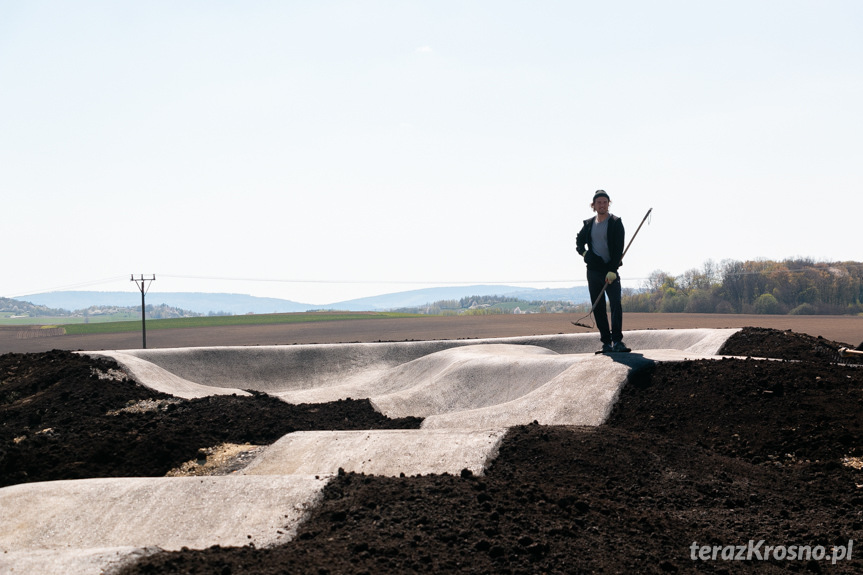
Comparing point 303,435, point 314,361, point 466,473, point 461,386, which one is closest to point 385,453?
point 466,473

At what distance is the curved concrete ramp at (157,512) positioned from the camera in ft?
15.4

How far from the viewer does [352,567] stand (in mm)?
3717

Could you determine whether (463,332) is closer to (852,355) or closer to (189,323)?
(852,355)

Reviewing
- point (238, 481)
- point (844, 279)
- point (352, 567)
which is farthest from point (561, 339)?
point (844, 279)

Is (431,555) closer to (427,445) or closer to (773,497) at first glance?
(427,445)

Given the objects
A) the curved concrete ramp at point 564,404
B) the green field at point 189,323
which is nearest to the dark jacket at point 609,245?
the curved concrete ramp at point 564,404

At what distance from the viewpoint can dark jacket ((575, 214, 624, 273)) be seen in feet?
35.9

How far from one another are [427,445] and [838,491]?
3.85 metres

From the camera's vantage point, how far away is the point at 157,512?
508cm

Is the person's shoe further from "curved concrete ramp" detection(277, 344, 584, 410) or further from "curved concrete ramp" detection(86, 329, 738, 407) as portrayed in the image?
"curved concrete ramp" detection(86, 329, 738, 407)

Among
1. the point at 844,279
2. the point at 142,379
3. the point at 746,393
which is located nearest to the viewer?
the point at 746,393

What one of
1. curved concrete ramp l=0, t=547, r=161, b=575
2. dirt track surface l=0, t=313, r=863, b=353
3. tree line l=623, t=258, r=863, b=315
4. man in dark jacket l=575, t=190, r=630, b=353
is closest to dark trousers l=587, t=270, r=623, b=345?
man in dark jacket l=575, t=190, r=630, b=353

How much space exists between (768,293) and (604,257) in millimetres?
48148

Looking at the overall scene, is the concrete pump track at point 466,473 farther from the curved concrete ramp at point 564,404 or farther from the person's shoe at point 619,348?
the person's shoe at point 619,348
